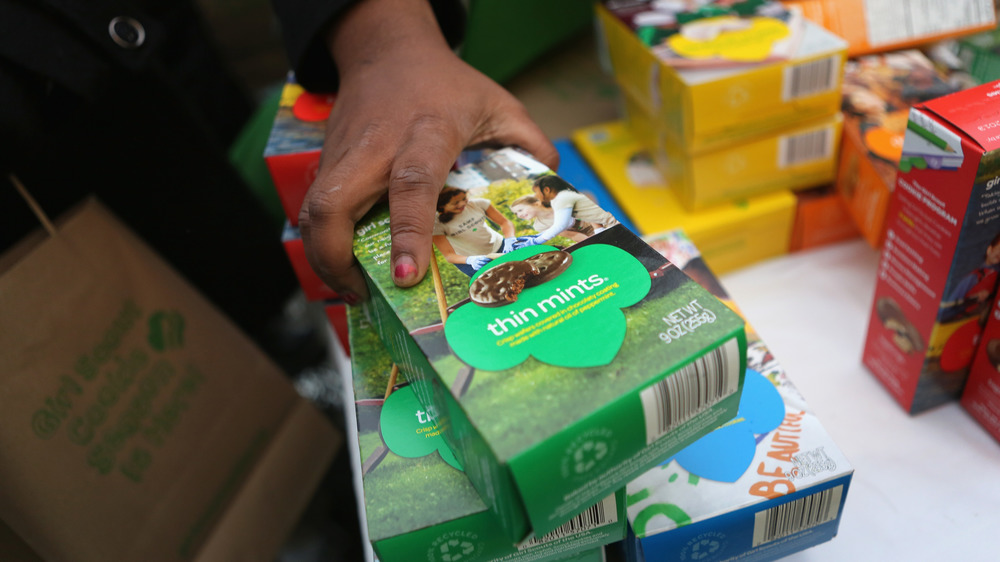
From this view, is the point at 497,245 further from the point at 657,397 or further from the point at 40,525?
the point at 40,525

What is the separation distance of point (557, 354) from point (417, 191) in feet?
0.68

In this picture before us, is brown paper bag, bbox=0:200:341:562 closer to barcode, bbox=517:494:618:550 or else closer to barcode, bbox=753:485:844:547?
barcode, bbox=517:494:618:550

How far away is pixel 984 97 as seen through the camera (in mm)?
528

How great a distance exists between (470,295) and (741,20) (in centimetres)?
61

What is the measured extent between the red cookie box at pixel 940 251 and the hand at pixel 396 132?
0.34 meters

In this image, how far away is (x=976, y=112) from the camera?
1.67 ft

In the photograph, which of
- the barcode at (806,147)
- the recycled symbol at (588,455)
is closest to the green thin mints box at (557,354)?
the recycled symbol at (588,455)

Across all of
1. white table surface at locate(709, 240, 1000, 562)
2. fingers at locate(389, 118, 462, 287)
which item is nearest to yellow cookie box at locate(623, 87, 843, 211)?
white table surface at locate(709, 240, 1000, 562)

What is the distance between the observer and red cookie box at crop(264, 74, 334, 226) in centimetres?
66

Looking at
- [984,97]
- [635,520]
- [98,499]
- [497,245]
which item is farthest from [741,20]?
[98,499]

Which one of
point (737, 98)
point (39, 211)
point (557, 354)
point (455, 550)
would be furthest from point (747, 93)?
point (39, 211)

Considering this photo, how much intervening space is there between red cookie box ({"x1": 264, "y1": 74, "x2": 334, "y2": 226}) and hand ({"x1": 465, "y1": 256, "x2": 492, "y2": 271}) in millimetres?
257

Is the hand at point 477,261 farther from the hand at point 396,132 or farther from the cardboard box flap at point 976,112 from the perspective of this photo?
the cardboard box flap at point 976,112

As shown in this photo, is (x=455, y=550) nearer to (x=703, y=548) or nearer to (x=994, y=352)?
(x=703, y=548)
